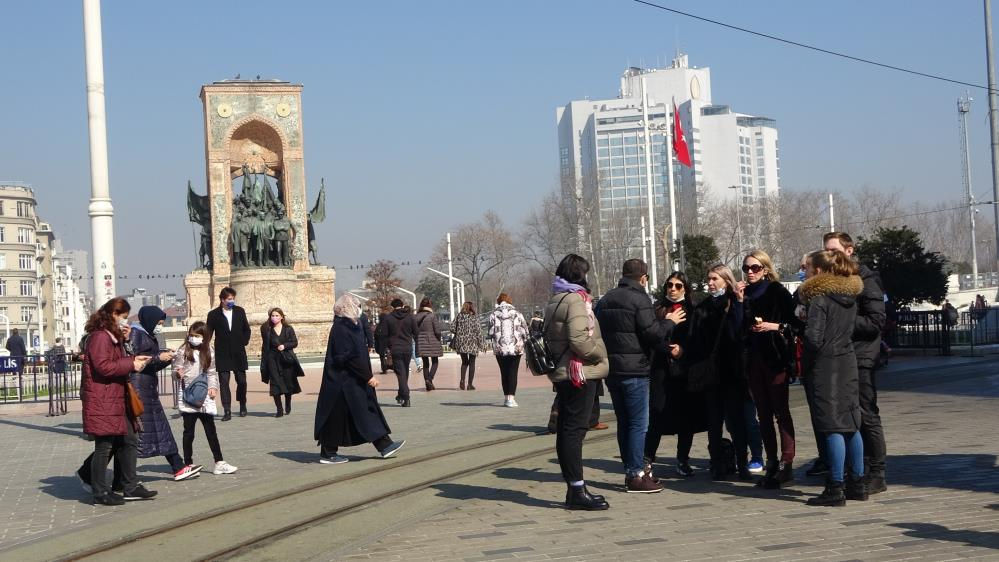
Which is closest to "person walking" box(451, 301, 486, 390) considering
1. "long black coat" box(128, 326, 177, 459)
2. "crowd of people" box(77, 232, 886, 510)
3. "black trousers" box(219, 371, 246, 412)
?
"black trousers" box(219, 371, 246, 412)

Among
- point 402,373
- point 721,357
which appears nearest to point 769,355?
point 721,357

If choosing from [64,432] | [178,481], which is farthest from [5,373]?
[178,481]

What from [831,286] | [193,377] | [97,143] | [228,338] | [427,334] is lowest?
[193,377]

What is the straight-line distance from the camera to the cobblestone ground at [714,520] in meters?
7.05

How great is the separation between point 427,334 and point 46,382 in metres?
6.97

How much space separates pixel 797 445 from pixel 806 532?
441 centimetres

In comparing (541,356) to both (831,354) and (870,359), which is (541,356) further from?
(870,359)

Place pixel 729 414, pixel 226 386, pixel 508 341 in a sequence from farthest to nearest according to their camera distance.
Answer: pixel 508 341 < pixel 226 386 < pixel 729 414

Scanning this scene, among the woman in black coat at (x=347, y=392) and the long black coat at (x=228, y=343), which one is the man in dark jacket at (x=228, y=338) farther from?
the woman in black coat at (x=347, y=392)

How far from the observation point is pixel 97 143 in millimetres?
16141

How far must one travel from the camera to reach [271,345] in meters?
17.7

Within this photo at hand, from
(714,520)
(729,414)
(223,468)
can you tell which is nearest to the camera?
(714,520)

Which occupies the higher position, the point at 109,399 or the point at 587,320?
the point at 587,320

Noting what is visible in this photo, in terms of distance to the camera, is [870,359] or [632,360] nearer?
[870,359]
